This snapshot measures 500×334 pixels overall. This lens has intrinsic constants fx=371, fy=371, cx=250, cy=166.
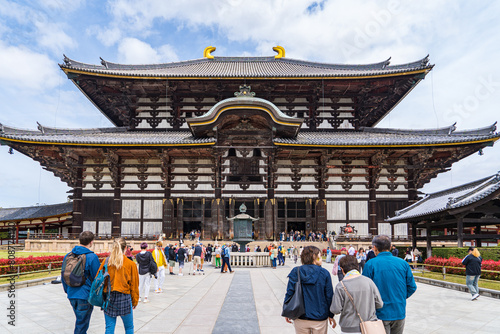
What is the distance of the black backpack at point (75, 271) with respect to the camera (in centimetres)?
575

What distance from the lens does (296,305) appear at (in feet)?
15.3

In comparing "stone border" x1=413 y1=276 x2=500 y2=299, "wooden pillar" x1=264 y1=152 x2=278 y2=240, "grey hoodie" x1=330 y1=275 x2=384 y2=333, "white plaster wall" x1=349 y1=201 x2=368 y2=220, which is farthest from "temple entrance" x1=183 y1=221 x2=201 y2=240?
"grey hoodie" x1=330 y1=275 x2=384 y2=333

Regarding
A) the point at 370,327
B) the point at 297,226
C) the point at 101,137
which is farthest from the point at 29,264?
the point at 297,226

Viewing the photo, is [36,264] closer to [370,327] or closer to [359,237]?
[370,327]

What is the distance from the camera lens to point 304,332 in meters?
4.74

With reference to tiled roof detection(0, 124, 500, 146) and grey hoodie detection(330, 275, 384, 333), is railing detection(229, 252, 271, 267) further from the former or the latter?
grey hoodie detection(330, 275, 384, 333)

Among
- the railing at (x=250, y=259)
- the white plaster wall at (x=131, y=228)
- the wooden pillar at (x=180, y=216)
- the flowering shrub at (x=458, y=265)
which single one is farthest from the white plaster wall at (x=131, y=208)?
the flowering shrub at (x=458, y=265)

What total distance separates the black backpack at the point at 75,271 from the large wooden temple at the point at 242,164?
21831 mm

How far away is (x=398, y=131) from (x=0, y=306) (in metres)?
30.3

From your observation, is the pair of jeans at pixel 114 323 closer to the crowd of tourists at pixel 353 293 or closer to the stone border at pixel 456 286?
the crowd of tourists at pixel 353 293

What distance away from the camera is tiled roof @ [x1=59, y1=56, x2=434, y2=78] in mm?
29719

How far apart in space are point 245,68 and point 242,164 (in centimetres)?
1203

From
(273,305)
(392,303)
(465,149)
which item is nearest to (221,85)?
(465,149)

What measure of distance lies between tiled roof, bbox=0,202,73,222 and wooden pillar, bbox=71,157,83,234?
9622 millimetres
